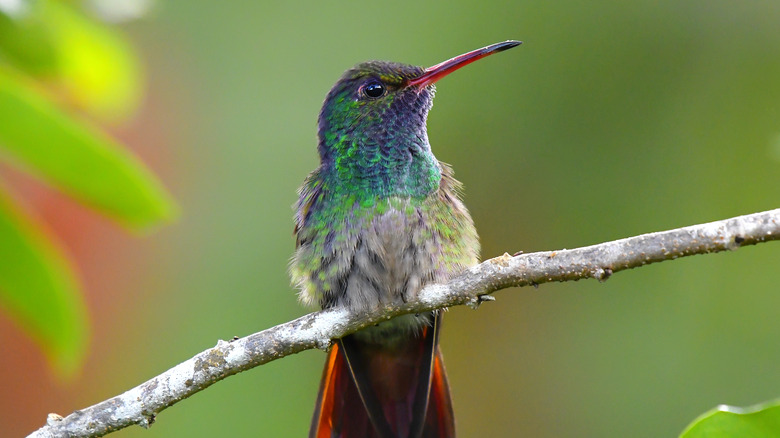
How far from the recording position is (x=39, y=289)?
199 centimetres

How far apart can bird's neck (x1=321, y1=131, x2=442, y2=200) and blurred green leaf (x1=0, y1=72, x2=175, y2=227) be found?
0.81 meters

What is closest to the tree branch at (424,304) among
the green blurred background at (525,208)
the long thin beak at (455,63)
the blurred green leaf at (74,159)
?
the blurred green leaf at (74,159)

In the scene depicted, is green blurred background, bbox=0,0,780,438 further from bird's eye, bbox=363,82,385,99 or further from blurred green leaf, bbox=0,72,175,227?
blurred green leaf, bbox=0,72,175,227

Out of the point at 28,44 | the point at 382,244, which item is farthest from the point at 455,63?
the point at 28,44

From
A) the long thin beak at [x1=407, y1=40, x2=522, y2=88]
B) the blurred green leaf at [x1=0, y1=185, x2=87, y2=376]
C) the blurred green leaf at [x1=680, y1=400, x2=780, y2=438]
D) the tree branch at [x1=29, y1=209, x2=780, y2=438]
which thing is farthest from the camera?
the long thin beak at [x1=407, y1=40, x2=522, y2=88]

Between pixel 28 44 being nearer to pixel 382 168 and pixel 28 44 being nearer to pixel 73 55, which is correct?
pixel 73 55

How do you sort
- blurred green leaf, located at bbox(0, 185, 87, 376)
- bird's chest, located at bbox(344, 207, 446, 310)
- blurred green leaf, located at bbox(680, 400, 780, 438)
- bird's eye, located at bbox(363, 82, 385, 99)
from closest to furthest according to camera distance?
blurred green leaf, located at bbox(680, 400, 780, 438) → blurred green leaf, located at bbox(0, 185, 87, 376) → bird's chest, located at bbox(344, 207, 446, 310) → bird's eye, located at bbox(363, 82, 385, 99)

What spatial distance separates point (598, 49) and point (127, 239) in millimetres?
3569

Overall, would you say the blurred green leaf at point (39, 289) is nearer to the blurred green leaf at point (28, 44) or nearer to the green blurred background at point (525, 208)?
the blurred green leaf at point (28, 44)

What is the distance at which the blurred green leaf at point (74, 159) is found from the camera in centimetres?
181

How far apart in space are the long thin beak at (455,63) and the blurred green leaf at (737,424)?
5.15 feet

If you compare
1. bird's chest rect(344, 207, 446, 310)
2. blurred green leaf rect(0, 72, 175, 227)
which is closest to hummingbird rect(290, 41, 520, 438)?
bird's chest rect(344, 207, 446, 310)

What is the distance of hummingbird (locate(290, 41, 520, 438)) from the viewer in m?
2.60

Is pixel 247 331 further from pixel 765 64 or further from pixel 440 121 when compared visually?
pixel 765 64
